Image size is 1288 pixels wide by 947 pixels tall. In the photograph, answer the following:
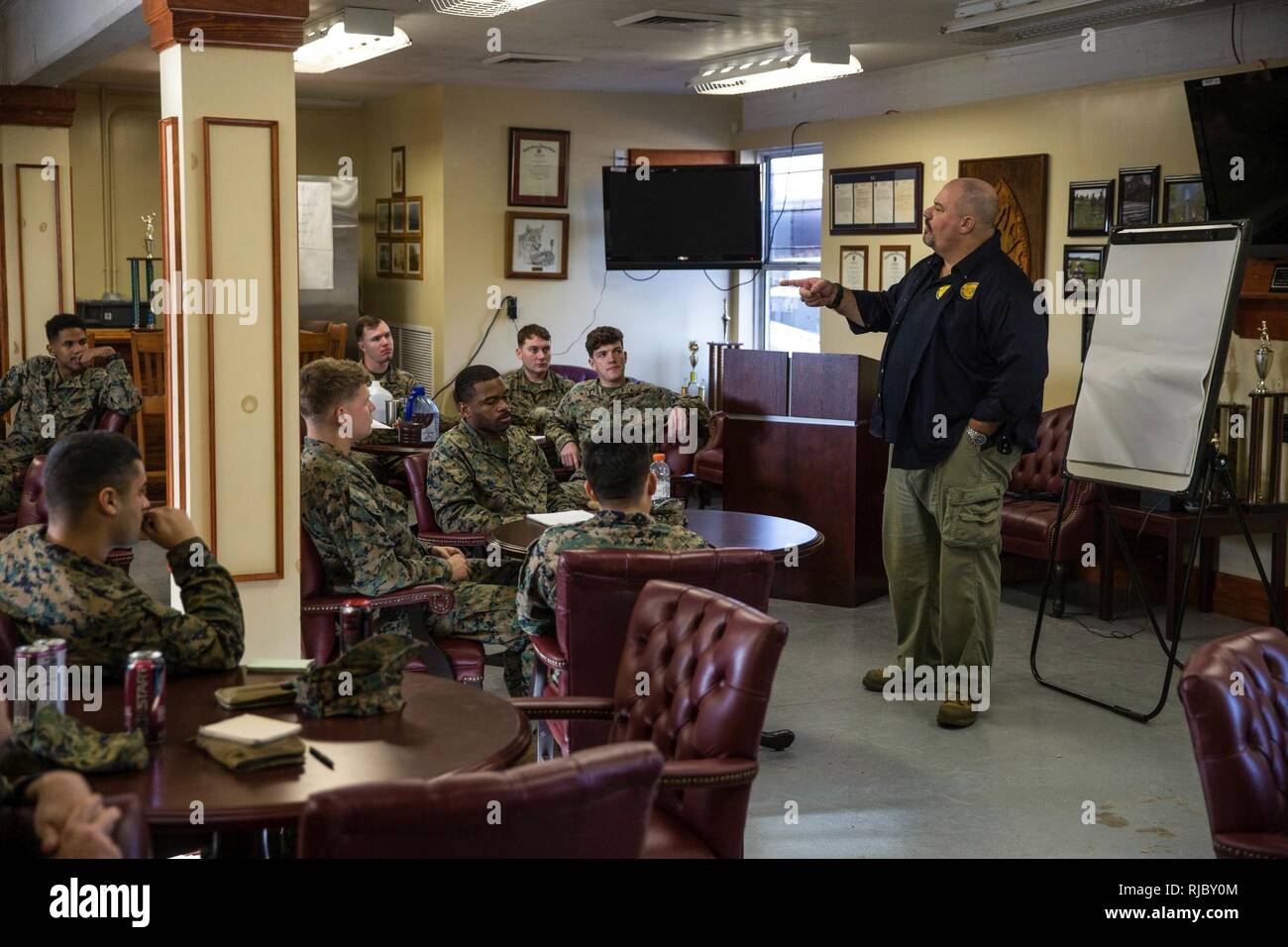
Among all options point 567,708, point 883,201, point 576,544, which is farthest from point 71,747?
point 883,201

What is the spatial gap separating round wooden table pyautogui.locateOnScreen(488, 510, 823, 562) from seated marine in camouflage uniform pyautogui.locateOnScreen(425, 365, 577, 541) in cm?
34

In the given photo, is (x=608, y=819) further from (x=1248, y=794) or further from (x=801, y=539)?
(x=801, y=539)

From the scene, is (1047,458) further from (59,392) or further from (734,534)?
(59,392)

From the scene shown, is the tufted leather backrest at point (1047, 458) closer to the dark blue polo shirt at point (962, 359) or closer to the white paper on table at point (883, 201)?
the white paper on table at point (883, 201)

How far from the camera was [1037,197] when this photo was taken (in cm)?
730

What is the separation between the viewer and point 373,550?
3863mm

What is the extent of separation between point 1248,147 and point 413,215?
19.0 ft

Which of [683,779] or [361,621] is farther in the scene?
[361,621]

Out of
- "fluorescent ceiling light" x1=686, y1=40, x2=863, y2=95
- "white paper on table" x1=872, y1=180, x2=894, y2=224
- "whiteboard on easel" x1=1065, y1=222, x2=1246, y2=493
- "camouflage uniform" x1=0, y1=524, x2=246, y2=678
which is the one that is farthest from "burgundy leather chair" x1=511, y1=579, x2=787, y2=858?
"white paper on table" x1=872, y1=180, x2=894, y2=224

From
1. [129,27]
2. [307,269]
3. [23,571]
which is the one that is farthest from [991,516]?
[307,269]

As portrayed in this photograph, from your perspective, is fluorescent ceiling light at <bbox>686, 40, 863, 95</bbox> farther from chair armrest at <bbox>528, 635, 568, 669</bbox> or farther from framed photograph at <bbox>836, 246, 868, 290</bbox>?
chair armrest at <bbox>528, 635, 568, 669</bbox>

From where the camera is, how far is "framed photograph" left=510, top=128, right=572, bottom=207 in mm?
9492

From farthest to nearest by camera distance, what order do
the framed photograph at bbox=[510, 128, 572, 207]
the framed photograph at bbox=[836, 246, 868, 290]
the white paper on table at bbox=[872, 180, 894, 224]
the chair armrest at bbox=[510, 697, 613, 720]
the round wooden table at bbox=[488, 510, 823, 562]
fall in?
1. the framed photograph at bbox=[510, 128, 572, 207]
2. the framed photograph at bbox=[836, 246, 868, 290]
3. the white paper on table at bbox=[872, 180, 894, 224]
4. the round wooden table at bbox=[488, 510, 823, 562]
5. the chair armrest at bbox=[510, 697, 613, 720]

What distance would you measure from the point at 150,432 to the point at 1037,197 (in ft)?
17.5
